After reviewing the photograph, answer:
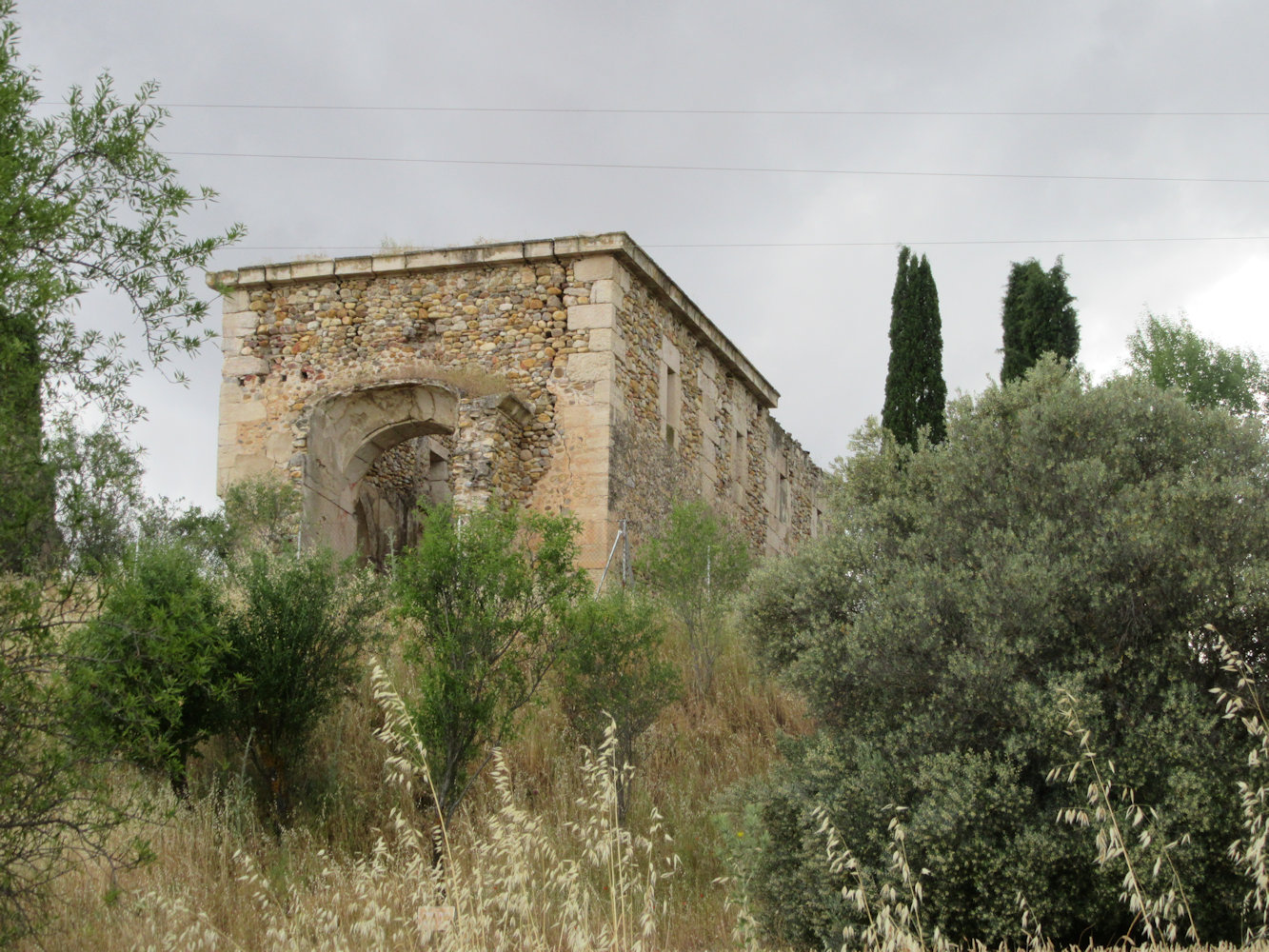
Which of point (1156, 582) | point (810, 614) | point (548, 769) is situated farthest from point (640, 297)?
point (1156, 582)

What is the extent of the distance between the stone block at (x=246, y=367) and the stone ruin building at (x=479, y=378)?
13 mm

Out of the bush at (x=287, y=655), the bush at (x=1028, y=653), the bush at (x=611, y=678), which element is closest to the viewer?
the bush at (x=1028, y=653)

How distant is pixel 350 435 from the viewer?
16.3 m

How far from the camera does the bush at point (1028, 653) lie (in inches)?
233

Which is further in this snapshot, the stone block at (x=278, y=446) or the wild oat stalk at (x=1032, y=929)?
the stone block at (x=278, y=446)

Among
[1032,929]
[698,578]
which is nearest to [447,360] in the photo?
[698,578]

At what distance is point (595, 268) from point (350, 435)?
4034 mm

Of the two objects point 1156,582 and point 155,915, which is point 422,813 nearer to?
point 155,915

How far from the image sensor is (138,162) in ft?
20.4

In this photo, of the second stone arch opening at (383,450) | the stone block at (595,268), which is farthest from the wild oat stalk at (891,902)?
the stone block at (595,268)

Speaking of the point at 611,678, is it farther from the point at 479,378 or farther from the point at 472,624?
the point at 479,378

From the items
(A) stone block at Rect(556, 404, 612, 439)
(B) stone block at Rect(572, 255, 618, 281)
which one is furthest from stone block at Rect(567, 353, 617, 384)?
(B) stone block at Rect(572, 255, 618, 281)

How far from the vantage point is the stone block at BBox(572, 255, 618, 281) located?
15218mm

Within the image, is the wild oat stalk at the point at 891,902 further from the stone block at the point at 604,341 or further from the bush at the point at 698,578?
the stone block at the point at 604,341
